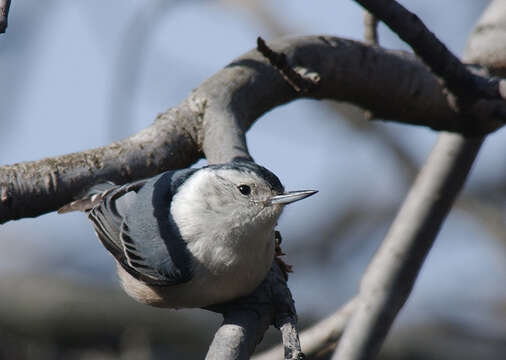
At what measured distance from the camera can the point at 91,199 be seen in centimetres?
215

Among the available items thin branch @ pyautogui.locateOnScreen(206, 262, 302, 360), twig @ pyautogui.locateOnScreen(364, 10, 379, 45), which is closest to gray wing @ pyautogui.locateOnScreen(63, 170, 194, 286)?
thin branch @ pyautogui.locateOnScreen(206, 262, 302, 360)

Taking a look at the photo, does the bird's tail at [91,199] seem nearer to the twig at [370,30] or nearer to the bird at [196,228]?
the bird at [196,228]

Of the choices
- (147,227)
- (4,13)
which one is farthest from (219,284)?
(4,13)

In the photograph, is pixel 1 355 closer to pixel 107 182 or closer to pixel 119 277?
pixel 119 277

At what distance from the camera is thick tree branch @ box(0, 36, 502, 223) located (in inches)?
77.0

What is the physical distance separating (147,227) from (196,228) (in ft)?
0.57

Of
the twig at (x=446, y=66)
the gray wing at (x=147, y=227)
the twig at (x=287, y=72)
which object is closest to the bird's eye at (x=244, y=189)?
the gray wing at (x=147, y=227)

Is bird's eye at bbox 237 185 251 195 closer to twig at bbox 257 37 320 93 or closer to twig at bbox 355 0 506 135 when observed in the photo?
twig at bbox 257 37 320 93

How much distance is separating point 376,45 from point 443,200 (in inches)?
24.3

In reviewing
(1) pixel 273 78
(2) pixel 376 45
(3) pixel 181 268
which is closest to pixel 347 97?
(2) pixel 376 45

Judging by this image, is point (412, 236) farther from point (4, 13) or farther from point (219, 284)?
point (4, 13)

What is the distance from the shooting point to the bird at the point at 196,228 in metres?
1.96

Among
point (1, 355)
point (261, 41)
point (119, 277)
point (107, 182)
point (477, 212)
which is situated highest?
point (477, 212)

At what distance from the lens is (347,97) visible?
2.48 meters
